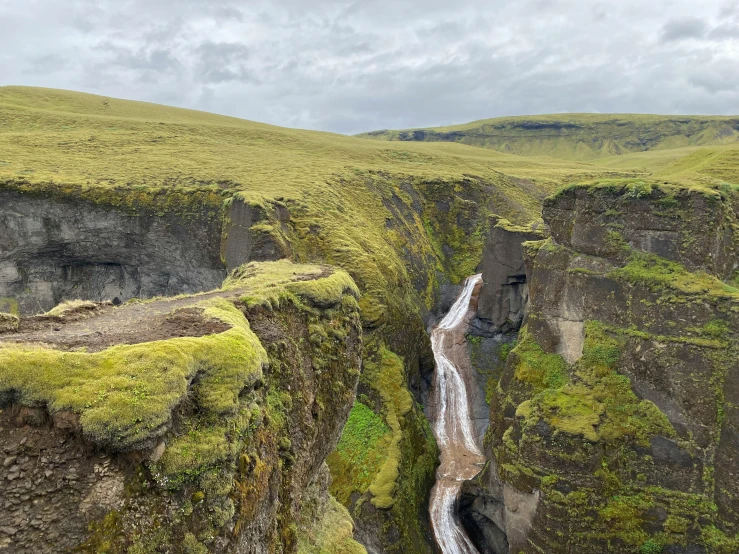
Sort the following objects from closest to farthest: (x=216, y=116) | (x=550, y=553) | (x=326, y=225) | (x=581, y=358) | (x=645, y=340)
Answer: (x=550, y=553), (x=645, y=340), (x=581, y=358), (x=326, y=225), (x=216, y=116)

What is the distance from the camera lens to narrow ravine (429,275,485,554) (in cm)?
3241

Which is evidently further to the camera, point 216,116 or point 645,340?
point 216,116

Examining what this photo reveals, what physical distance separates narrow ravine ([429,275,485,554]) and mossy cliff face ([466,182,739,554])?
238cm

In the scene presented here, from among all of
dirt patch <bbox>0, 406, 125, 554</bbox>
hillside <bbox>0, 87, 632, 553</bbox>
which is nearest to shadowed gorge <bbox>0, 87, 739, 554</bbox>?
dirt patch <bbox>0, 406, 125, 554</bbox>

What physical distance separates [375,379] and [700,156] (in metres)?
38.4

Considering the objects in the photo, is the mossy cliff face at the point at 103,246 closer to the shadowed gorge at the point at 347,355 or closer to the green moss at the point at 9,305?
the green moss at the point at 9,305

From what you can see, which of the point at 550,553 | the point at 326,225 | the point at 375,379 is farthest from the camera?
the point at 326,225

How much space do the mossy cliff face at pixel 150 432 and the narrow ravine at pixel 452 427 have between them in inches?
822

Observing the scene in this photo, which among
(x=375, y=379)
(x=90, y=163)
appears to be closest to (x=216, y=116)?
(x=90, y=163)

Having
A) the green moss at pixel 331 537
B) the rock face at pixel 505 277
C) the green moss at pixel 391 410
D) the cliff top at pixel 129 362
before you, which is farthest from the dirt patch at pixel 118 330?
the rock face at pixel 505 277

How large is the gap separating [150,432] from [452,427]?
1456 inches

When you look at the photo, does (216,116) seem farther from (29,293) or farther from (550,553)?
(550,553)

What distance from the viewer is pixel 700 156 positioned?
4719 cm

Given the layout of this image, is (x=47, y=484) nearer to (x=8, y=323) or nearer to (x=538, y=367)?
(x=8, y=323)
